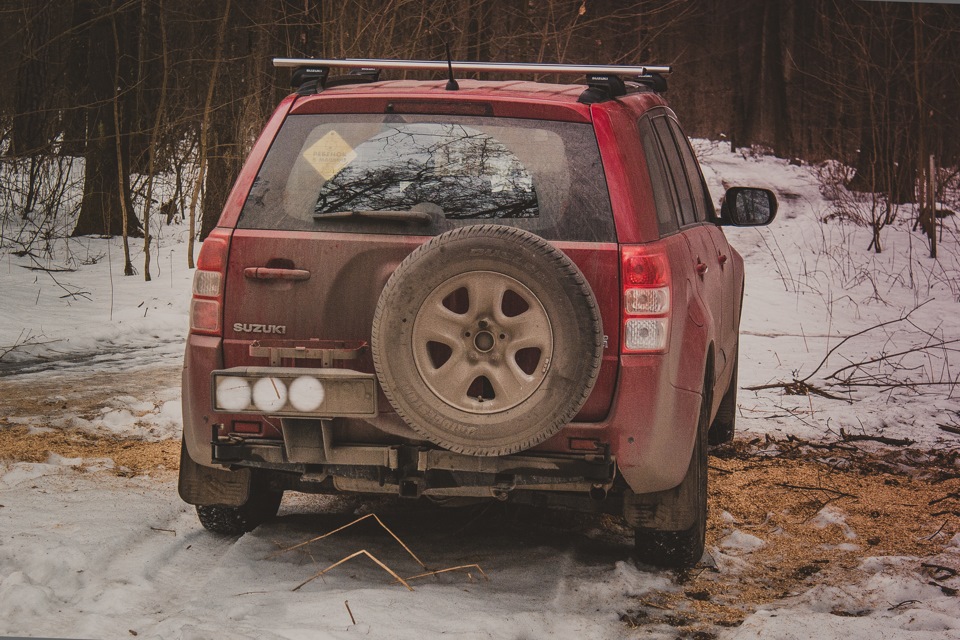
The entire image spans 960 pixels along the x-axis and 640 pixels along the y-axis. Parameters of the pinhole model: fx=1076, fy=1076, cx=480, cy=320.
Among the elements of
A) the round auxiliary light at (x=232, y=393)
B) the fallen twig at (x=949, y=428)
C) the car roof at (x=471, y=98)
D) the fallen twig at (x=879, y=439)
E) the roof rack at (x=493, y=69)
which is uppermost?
the roof rack at (x=493, y=69)

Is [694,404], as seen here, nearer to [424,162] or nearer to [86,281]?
[424,162]

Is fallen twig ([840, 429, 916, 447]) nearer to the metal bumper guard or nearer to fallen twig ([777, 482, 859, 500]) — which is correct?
fallen twig ([777, 482, 859, 500])

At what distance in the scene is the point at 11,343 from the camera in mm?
10125

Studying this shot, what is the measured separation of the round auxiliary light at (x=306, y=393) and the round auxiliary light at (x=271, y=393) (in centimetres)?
4

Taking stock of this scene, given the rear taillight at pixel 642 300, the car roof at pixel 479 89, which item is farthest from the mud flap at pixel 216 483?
the rear taillight at pixel 642 300

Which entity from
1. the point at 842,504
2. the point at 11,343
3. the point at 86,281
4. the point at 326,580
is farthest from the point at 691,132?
the point at 326,580

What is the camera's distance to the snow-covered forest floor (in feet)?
12.4

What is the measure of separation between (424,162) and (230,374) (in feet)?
3.46

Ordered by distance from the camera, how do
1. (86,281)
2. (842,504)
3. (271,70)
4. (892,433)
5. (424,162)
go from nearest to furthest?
(424,162) → (842,504) → (892,433) → (86,281) → (271,70)

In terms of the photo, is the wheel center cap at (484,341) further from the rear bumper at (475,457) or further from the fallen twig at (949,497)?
the fallen twig at (949,497)

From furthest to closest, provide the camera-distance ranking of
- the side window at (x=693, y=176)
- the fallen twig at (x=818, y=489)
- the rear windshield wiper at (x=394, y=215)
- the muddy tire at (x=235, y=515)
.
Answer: the fallen twig at (x=818, y=489)
the side window at (x=693, y=176)
the muddy tire at (x=235, y=515)
the rear windshield wiper at (x=394, y=215)

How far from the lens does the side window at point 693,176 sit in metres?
5.66

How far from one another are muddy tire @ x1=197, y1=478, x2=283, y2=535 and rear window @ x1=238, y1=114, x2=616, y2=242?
4.53 ft

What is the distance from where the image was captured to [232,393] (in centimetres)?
381
